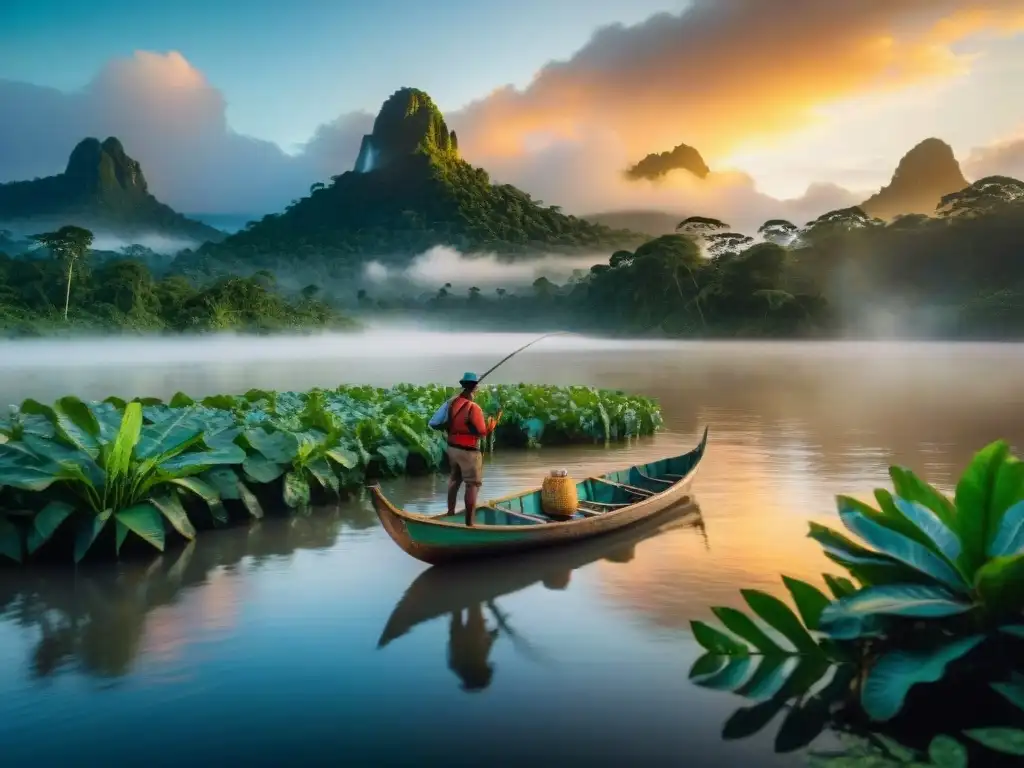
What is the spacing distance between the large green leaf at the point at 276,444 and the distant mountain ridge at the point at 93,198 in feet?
358

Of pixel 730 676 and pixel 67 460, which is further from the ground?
pixel 67 460

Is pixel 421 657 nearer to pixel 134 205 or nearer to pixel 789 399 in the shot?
pixel 789 399

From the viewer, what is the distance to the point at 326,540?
8.26 metres

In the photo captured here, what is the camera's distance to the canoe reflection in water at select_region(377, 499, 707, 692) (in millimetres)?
5434

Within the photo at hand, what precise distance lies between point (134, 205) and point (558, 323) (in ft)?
192

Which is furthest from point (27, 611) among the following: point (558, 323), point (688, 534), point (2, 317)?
point (558, 323)

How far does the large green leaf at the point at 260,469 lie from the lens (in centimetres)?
847

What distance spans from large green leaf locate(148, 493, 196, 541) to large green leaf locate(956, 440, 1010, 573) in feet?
19.7

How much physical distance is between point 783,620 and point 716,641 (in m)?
0.40

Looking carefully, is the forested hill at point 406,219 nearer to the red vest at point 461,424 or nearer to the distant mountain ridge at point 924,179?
the distant mountain ridge at point 924,179

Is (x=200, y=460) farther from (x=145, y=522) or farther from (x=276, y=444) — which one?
(x=276, y=444)

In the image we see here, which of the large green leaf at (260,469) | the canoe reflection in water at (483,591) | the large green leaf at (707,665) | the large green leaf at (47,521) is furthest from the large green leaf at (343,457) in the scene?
the large green leaf at (707,665)

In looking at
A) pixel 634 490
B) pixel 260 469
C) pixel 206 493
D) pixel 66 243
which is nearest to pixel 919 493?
pixel 634 490

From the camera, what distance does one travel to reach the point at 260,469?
8.55m
